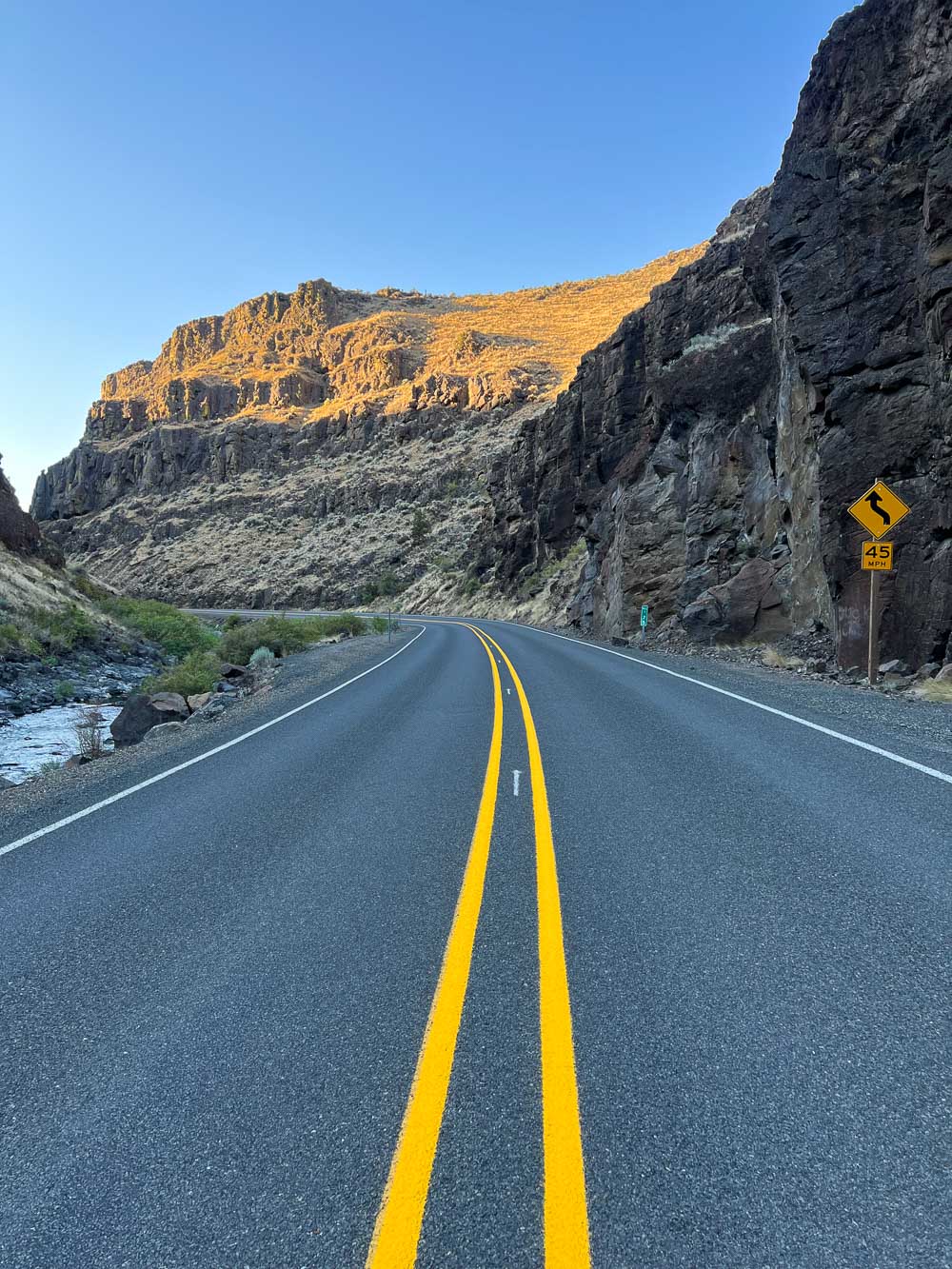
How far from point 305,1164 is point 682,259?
162m

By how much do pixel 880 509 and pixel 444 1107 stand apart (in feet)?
41.7

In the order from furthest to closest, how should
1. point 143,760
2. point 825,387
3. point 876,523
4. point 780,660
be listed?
point 780,660, point 825,387, point 876,523, point 143,760

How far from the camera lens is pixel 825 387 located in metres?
14.9

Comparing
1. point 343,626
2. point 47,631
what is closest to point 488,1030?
point 47,631

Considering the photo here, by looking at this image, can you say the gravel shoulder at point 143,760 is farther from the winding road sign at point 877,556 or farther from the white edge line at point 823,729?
the winding road sign at point 877,556

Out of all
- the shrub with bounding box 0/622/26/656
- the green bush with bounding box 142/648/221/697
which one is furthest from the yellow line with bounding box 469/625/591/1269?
the shrub with bounding box 0/622/26/656

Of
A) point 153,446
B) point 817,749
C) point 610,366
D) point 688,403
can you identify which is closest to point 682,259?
point 153,446

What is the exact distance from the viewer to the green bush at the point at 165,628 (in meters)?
30.7

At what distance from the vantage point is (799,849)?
4.38 metres

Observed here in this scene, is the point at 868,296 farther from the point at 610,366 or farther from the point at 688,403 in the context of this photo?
the point at 610,366

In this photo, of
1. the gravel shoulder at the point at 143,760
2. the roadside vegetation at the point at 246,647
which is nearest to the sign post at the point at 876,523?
→ the gravel shoulder at the point at 143,760

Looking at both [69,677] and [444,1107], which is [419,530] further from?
[444,1107]

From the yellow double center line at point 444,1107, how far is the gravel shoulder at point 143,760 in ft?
14.9

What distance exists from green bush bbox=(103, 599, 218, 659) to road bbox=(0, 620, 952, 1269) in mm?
26693
